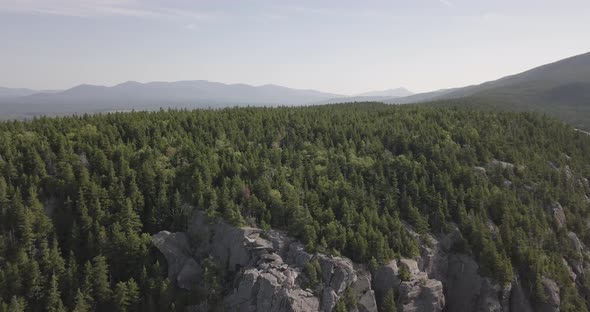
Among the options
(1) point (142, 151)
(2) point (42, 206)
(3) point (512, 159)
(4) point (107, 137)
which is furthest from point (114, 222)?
(3) point (512, 159)

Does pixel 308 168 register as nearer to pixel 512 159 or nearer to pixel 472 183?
pixel 472 183

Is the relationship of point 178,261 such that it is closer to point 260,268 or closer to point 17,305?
point 260,268

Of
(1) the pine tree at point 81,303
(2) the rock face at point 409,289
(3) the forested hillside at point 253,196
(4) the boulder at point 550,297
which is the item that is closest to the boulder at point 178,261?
(3) the forested hillside at point 253,196

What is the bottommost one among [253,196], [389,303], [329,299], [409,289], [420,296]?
[420,296]

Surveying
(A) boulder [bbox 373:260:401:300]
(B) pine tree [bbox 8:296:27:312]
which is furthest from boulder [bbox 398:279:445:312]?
(B) pine tree [bbox 8:296:27:312]

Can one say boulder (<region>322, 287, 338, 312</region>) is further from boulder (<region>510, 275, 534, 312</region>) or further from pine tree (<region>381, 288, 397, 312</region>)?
boulder (<region>510, 275, 534, 312</region>)

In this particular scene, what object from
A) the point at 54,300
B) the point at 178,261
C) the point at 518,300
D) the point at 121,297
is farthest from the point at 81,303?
the point at 518,300

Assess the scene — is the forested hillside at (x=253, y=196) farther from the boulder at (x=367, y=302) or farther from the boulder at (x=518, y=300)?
the boulder at (x=367, y=302)
